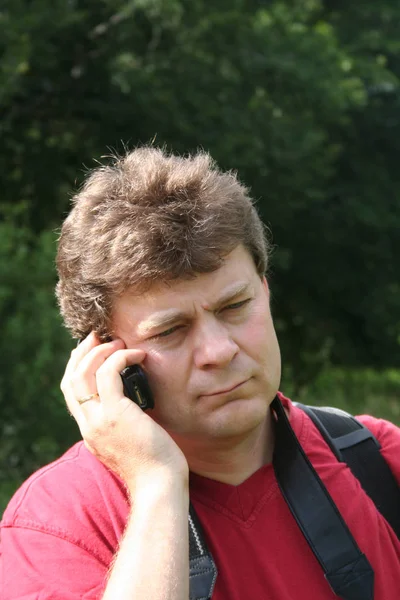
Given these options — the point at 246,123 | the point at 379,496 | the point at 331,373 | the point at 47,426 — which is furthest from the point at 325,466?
the point at 331,373

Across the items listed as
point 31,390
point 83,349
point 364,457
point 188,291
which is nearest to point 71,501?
point 83,349

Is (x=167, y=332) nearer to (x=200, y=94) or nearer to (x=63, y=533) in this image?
(x=63, y=533)

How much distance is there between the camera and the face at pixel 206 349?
2.01 metres

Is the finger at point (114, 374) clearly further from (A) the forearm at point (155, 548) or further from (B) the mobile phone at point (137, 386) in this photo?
(A) the forearm at point (155, 548)

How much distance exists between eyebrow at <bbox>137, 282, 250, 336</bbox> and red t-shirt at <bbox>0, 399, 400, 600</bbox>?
0.35 metres

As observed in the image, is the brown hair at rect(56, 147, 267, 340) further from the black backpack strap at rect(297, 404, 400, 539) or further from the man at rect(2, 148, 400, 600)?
the black backpack strap at rect(297, 404, 400, 539)

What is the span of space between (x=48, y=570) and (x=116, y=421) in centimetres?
36

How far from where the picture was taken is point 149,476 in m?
1.89

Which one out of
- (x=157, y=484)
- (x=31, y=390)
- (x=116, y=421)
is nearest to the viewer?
(x=157, y=484)

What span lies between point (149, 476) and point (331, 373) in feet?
26.0

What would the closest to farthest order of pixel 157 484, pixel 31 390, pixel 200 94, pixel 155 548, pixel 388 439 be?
pixel 155 548, pixel 157 484, pixel 388 439, pixel 31 390, pixel 200 94

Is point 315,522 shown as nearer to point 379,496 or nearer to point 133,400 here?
point 379,496

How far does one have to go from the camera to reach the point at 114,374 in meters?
2.04

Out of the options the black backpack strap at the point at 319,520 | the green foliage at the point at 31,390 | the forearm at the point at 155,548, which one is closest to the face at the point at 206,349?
the black backpack strap at the point at 319,520
